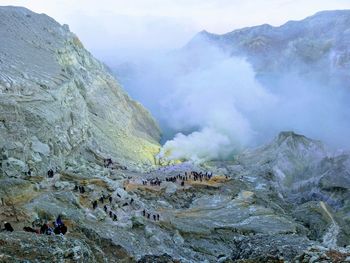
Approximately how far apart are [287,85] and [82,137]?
127529mm

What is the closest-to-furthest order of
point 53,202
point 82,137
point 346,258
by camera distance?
1. point 346,258
2. point 53,202
3. point 82,137

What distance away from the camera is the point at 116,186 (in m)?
40.7

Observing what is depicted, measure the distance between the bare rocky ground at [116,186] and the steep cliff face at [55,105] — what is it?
176 mm

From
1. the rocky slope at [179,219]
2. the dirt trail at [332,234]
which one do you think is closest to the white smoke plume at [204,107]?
the rocky slope at [179,219]

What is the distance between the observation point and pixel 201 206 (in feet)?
144

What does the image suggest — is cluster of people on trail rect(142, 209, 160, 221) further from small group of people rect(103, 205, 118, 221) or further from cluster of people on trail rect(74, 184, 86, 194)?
cluster of people on trail rect(74, 184, 86, 194)

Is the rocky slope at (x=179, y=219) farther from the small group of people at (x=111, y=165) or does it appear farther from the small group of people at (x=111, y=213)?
the small group of people at (x=111, y=165)

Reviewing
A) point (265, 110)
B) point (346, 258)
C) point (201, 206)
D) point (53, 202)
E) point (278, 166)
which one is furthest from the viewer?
point (265, 110)

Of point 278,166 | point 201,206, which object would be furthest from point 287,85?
point 201,206

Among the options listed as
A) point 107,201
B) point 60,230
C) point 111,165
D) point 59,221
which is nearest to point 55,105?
point 111,165

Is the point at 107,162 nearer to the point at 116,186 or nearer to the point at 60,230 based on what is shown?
the point at 116,186

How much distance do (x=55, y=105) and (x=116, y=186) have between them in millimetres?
17261

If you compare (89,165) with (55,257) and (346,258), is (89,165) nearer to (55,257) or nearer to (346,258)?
(55,257)

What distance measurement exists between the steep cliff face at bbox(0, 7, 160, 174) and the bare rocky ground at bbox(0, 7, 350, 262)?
0.58 ft
